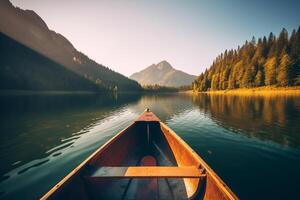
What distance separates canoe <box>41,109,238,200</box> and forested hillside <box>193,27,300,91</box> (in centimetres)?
7541

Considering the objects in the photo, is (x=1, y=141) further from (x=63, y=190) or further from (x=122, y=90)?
(x=122, y=90)

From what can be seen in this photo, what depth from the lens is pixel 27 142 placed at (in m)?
11.8

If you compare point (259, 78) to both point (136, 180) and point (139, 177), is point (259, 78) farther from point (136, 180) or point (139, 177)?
point (139, 177)

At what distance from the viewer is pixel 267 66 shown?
65.8m

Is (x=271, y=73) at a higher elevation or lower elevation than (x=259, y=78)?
higher

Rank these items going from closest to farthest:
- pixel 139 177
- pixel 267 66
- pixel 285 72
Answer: pixel 139 177 → pixel 285 72 → pixel 267 66

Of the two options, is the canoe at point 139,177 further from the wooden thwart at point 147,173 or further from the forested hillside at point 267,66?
the forested hillside at point 267,66

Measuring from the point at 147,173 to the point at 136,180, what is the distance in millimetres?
1935

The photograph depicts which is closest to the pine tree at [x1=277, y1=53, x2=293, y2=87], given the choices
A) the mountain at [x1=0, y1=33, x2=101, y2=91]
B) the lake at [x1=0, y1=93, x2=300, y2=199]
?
the lake at [x1=0, y1=93, x2=300, y2=199]

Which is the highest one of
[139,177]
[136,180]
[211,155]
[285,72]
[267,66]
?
[267,66]

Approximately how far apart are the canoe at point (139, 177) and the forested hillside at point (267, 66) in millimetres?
75412

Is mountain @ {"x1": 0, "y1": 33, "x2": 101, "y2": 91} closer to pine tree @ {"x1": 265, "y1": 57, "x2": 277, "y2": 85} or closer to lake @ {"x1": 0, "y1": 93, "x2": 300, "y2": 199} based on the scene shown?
lake @ {"x1": 0, "y1": 93, "x2": 300, "y2": 199}

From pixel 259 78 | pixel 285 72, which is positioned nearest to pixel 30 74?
pixel 259 78

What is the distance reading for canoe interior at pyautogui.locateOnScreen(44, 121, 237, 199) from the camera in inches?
164
